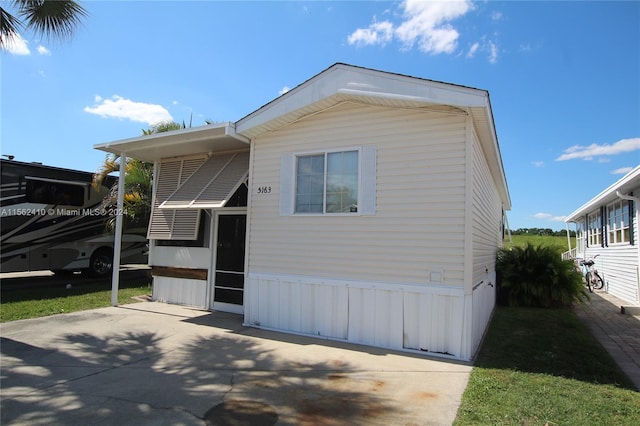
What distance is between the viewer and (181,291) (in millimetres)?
9547

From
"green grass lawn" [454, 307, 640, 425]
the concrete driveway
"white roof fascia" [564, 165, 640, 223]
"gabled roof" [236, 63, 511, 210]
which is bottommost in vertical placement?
the concrete driveway

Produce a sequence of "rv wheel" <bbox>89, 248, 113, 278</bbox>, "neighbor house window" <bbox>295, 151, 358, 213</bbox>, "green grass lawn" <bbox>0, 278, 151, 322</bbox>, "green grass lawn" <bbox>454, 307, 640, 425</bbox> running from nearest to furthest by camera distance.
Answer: "green grass lawn" <bbox>454, 307, 640, 425</bbox> → "neighbor house window" <bbox>295, 151, 358, 213</bbox> → "green grass lawn" <bbox>0, 278, 151, 322</bbox> → "rv wheel" <bbox>89, 248, 113, 278</bbox>

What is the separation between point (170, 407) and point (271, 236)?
154 inches

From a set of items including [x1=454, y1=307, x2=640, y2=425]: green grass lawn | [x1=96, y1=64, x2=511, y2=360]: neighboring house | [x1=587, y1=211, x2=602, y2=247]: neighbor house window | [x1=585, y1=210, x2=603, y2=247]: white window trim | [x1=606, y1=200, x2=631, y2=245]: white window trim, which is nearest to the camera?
[x1=454, y1=307, x2=640, y2=425]: green grass lawn

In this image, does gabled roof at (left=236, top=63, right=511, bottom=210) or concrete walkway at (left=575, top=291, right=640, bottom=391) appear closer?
concrete walkway at (left=575, top=291, right=640, bottom=391)

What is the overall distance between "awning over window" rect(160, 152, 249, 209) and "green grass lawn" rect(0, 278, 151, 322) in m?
3.28

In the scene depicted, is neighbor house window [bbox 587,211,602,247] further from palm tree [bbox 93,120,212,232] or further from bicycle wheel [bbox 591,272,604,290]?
palm tree [bbox 93,120,212,232]

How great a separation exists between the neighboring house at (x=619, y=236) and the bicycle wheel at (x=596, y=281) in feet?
0.55

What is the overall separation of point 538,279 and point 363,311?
21.6 feet

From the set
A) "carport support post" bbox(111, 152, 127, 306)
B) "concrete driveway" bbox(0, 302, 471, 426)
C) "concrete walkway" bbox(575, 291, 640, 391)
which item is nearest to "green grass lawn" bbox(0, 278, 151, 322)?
"carport support post" bbox(111, 152, 127, 306)

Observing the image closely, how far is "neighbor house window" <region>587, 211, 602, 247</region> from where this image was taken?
645 inches

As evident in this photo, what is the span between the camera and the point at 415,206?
20.5ft

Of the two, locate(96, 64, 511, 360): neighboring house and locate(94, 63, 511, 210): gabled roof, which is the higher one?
locate(94, 63, 511, 210): gabled roof

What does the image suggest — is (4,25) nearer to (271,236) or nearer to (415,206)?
(271,236)
